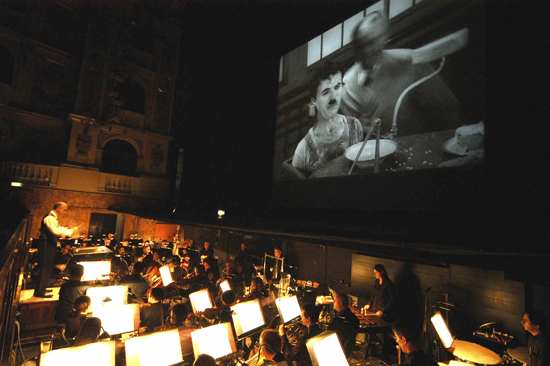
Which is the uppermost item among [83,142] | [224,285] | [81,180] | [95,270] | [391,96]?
[83,142]

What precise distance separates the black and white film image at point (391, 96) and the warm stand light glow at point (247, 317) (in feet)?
16.9

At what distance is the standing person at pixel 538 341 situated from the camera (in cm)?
375

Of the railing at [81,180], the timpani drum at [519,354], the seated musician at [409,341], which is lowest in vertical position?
the timpani drum at [519,354]

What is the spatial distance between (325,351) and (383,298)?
352 centimetres

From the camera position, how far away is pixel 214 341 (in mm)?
3623

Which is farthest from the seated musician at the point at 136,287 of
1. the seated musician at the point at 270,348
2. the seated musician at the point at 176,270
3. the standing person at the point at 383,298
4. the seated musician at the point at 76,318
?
the standing person at the point at 383,298

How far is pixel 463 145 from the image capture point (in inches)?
250

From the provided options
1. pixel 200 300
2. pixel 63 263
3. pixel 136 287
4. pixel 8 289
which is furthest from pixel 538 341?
pixel 63 263

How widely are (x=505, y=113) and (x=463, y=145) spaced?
3.75 ft

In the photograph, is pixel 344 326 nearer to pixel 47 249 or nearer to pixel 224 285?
pixel 224 285

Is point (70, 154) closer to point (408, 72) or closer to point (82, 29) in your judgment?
point (82, 29)

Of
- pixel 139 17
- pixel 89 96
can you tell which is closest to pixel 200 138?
pixel 89 96

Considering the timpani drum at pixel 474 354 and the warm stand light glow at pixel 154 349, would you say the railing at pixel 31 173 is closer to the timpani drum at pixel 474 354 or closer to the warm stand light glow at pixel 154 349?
the warm stand light glow at pixel 154 349

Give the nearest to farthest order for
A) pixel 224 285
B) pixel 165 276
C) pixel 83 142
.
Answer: pixel 224 285 → pixel 165 276 → pixel 83 142
